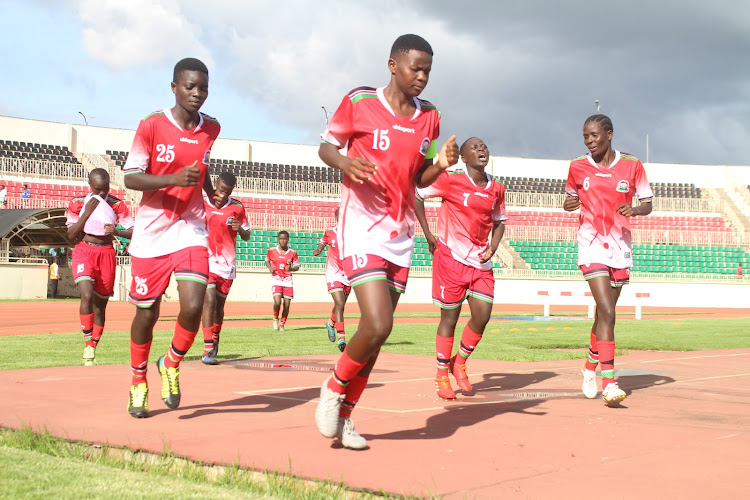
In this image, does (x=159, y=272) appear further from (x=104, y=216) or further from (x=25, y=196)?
(x=25, y=196)

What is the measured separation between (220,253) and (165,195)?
490 centimetres

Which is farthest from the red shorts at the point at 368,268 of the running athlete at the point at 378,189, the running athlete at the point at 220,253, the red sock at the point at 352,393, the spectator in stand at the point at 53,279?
the spectator in stand at the point at 53,279

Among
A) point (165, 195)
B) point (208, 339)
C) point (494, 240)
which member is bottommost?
point (208, 339)

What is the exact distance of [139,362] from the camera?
597 cm

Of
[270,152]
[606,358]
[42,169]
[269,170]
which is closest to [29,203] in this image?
[42,169]

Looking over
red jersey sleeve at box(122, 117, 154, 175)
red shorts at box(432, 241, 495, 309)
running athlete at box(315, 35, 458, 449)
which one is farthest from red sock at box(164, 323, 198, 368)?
red shorts at box(432, 241, 495, 309)

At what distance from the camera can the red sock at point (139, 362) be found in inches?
231

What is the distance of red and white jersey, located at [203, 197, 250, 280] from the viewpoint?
1084 centimetres

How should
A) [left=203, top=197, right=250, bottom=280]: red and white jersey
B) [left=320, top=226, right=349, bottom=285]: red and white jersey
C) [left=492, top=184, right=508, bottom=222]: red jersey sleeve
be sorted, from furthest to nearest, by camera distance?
[left=320, top=226, right=349, bottom=285]: red and white jersey < [left=203, top=197, right=250, bottom=280]: red and white jersey < [left=492, top=184, right=508, bottom=222]: red jersey sleeve

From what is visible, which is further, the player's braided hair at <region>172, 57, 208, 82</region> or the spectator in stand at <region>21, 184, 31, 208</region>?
the spectator in stand at <region>21, 184, 31, 208</region>

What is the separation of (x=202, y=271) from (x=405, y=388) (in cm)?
254

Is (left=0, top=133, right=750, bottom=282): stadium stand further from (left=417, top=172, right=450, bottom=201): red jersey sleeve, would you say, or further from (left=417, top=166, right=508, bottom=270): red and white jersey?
(left=417, top=172, right=450, bottom=201): red jersey sleeve

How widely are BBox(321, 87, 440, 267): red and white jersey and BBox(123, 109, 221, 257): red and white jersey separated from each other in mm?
1596

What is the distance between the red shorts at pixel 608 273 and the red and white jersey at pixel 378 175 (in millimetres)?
2952
